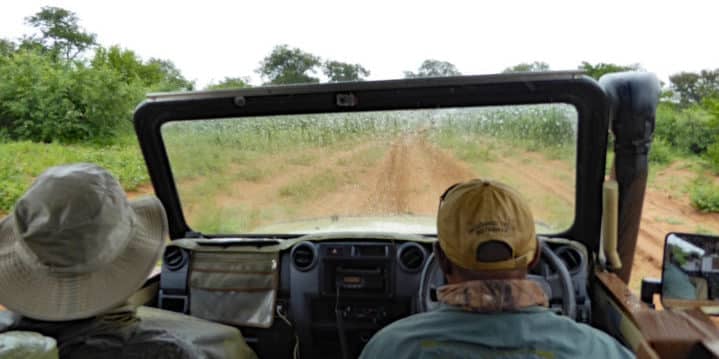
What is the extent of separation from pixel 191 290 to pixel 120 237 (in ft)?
4.85

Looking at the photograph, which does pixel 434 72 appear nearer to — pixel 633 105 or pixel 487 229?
pixel 633 105

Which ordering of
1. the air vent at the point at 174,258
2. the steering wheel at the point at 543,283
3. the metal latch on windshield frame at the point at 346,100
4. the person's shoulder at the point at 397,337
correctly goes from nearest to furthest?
the person's shoulder at the point at 397,337, the steering wheel at the point at 543,283, the metal latch on windshield frame at the point at 346,100, the air vent at the point at 174,258

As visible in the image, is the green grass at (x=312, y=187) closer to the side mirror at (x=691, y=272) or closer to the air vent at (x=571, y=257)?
the air vent at (x=571, y=257)

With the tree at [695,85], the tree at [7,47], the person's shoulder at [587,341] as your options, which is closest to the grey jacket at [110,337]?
the person's shoulder at [587,341]

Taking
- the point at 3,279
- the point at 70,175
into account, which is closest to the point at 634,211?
the point at 70,175

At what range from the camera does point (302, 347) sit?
3125 millimetres

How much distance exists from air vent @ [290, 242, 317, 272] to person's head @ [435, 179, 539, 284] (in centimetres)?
172

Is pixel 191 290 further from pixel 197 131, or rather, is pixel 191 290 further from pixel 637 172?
pixel 637 172

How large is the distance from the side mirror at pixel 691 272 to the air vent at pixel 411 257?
46.3 inches

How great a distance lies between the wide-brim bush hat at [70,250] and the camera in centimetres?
151

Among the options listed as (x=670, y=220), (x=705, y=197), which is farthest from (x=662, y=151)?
(x=670, y=220)

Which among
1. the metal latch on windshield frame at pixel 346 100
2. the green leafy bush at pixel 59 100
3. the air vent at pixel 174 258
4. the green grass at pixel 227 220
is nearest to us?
the metal latch on windshield frame at pixel 346 100

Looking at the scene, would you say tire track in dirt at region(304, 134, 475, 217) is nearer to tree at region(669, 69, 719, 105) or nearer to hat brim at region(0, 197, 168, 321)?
hat brim at region(0, 197, 168, 321)

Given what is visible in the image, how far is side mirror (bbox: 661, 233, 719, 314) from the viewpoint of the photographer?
2059 mm
